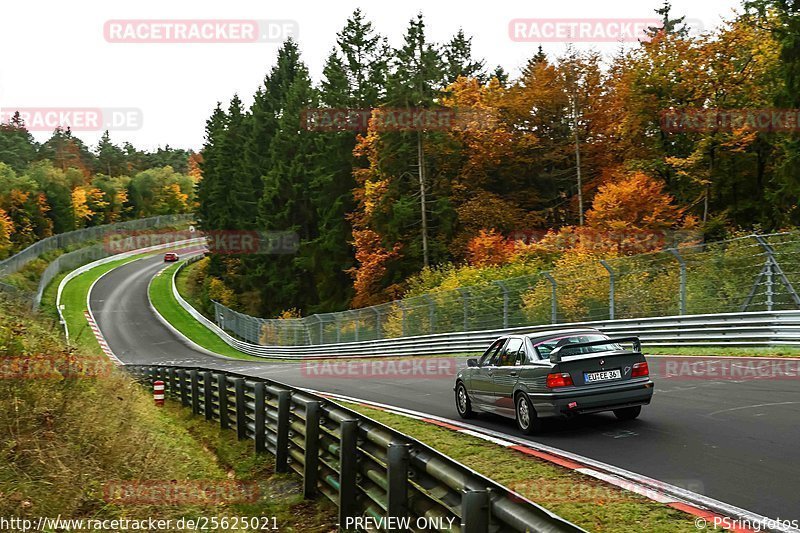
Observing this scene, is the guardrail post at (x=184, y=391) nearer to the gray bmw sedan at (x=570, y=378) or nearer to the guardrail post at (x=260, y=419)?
the guardrail post at (x=260, y=419)

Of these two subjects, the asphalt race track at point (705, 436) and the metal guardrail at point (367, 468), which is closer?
the metal guardrail at point (367, 468)

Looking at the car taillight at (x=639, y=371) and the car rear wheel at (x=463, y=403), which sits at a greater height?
the car taillight at (x=639, y=371)

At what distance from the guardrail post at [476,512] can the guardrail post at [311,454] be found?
4.23 meters

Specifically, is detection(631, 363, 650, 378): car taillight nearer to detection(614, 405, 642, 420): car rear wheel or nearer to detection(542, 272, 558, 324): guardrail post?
detection(614, 405, 642, 420): car rear wheel

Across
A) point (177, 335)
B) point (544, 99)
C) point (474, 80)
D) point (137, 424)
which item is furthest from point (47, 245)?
point (137, 424)

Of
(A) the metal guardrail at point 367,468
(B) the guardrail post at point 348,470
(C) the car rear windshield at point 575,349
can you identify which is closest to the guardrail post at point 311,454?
(A) the metal guardrail at point 367,468

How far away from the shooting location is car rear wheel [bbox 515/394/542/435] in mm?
10852

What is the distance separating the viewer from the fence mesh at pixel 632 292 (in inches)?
703

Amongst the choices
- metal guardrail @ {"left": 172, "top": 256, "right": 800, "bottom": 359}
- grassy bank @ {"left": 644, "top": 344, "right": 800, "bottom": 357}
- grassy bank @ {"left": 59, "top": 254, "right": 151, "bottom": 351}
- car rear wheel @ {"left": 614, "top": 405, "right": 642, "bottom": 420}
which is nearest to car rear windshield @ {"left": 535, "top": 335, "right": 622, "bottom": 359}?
car rear wheel @ {"left": 614, "top": 405, "right": 642, "bottom": 420}

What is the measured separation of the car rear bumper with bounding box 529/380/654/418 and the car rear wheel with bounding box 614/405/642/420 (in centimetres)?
46

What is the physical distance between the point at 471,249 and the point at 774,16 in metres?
19.2

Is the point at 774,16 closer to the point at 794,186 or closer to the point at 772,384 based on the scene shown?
the point at 794,186
